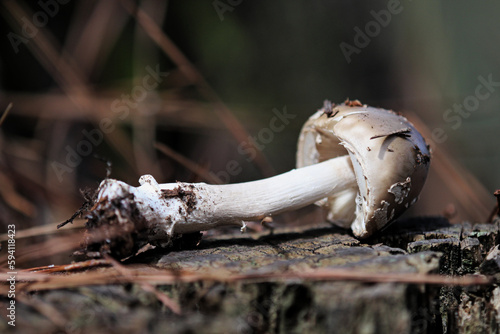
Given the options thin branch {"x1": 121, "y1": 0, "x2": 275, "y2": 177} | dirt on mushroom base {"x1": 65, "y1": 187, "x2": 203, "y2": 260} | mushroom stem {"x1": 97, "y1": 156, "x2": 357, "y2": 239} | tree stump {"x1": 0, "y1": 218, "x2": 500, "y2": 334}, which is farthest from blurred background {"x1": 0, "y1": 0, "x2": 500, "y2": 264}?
tree stump {"x1": 0, "y1": 218, "x2": 500, "y2": 334}

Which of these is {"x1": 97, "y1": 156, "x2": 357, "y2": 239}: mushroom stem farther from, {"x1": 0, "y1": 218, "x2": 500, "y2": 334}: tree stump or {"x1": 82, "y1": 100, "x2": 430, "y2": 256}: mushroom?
{"x1": 0, "y1": 218, "x2": 500, "y2": 334}: tree stump

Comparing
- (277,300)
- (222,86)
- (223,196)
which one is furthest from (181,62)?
(277,300)

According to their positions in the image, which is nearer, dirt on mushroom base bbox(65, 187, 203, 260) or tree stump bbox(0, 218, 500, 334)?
tree stump bbox(0, 218, 500, 334)

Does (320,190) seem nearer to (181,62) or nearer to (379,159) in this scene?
(379,159)

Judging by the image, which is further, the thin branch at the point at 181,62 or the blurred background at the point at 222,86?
the thin branch at the point at 181,62

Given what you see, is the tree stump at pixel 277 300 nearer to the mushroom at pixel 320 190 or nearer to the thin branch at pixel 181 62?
the mushroom at pixel 320 190

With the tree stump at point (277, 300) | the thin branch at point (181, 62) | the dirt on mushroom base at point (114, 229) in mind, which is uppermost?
the thin branch at point (181, 62)

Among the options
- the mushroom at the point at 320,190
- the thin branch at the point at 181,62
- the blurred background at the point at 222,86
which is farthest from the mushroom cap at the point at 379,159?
the thin branch at the point at 181,62
